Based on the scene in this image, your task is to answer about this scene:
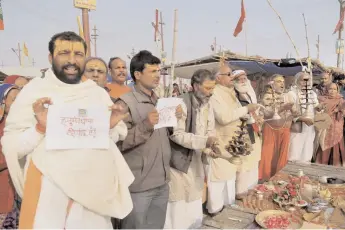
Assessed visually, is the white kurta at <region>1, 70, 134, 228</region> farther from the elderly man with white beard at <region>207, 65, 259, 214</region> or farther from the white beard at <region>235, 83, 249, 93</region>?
the white beard at <region>235, 83, 249, 93</region>

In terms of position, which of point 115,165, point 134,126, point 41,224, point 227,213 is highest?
point 134,126

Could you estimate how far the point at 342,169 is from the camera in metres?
4.70

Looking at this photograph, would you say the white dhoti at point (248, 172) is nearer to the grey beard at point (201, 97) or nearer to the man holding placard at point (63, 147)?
the grey beard at point (201, 97)

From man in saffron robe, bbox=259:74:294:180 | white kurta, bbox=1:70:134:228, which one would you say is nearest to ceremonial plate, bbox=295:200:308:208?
man in saffron robe, bbox=259:74:294:180

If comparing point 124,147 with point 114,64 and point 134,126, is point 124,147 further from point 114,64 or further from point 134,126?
point 114,64

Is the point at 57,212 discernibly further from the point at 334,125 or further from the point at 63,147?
the point at 334,125

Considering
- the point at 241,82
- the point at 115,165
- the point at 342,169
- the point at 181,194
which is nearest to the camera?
the point at 115,165

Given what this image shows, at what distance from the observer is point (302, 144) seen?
5699 mm

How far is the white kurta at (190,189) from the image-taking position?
293 cm

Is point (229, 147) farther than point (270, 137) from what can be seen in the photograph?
No

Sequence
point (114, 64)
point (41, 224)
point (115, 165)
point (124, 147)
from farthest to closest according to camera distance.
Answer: point (114, 64) → point (124, 147) → point (115, 165) → point (41, 224)

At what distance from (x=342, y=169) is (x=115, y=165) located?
4.36 metres

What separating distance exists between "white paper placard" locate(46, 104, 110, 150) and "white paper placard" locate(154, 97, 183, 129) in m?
0.61

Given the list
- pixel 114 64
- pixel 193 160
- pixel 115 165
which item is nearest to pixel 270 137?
pixel 193 160
